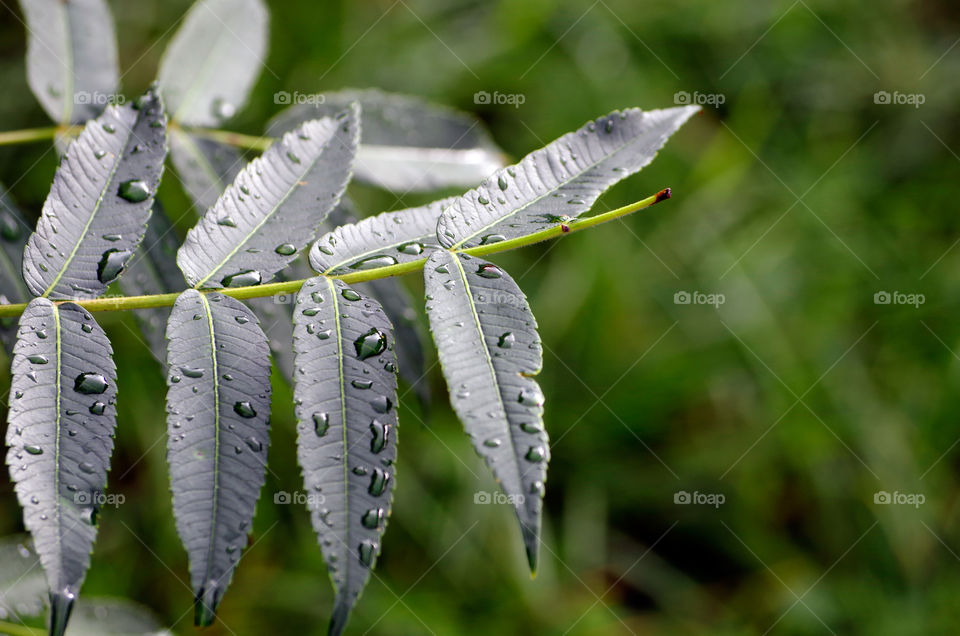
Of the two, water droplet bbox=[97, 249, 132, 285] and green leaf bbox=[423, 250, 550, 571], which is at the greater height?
green leaf bbox=[423, 250, 550, 571]

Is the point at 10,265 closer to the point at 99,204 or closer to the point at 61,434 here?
the point at 99,204

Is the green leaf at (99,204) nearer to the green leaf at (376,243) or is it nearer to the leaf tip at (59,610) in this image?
the green leaf at (376,243)

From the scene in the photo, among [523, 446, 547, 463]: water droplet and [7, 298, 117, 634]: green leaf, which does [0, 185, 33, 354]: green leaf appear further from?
[523, 446, 547, 463]: water droplet

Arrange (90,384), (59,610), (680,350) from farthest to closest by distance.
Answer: (680,350) < (90,384) < (59,610)

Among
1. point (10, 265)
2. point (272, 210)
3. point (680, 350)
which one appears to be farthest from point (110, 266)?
point (680, 350)

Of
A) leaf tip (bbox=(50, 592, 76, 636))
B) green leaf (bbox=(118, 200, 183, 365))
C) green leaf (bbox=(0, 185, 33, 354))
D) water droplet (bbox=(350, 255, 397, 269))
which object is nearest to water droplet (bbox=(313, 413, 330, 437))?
water droplet (bbox=(350, 255, 397, 269))

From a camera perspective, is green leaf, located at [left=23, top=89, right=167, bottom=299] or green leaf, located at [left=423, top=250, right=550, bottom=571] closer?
green leaf, located at [left=423, top=250, right=550, bottom=571]

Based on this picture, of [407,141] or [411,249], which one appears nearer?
[411,249]
